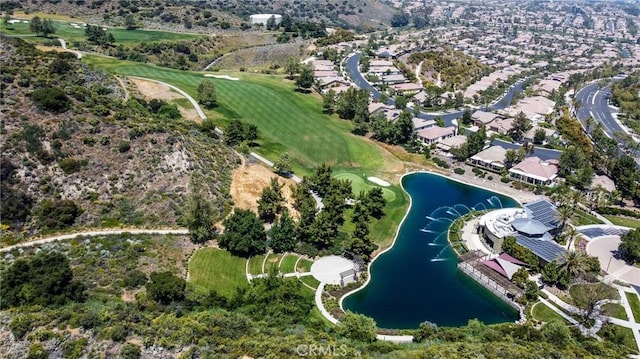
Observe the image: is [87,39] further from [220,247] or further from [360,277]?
[360,277]

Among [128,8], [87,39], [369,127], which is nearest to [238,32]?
[128,8]

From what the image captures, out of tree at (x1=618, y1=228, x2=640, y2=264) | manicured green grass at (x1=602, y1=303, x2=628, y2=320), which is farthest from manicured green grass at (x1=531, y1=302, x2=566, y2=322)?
tree at (x1=618, y1=228, x2=640, y2=264)

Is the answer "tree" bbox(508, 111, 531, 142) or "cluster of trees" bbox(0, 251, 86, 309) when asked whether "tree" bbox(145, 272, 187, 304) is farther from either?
"tree" bbox(508, 111, 531, 142)

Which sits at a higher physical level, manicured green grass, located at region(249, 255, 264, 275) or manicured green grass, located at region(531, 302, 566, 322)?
manicured green grass, located at region(249, 255, 264, 275)

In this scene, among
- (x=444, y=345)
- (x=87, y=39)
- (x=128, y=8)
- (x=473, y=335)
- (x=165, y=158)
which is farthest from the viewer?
(x=128, y=8)

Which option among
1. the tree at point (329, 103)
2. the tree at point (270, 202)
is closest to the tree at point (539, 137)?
the tree at point (329, 103)

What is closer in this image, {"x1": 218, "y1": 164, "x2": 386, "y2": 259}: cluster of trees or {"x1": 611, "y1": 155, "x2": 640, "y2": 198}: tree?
{"x1": 218, "y1": 164, "x2": 386, "y2": 259}: cluster of trees
